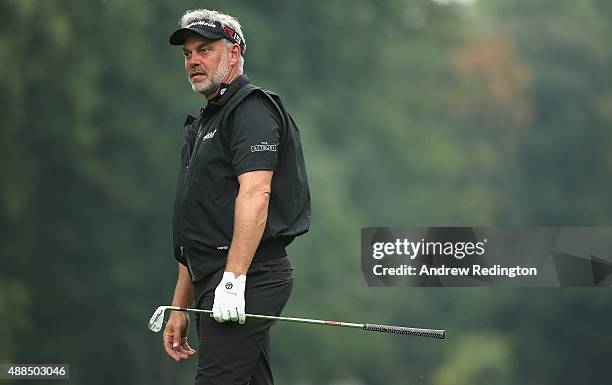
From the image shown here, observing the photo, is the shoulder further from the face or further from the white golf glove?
the white golf glove

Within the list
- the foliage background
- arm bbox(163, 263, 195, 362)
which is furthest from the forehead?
the foliage background

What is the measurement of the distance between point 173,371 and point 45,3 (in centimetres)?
531

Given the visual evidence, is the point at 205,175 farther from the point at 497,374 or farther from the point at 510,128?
the point at 510,128

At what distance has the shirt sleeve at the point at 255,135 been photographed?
4.04 meters

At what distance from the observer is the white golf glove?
13.0ft

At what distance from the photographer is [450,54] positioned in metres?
23.8

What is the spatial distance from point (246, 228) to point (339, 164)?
56.2 ft

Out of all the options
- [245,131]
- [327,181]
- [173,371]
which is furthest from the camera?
[327,181]

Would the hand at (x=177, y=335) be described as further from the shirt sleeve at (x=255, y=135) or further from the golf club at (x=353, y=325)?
the shirt sleeve at (x=255, y=135)

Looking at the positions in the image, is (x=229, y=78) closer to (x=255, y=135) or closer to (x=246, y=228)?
(x=255, y=135)

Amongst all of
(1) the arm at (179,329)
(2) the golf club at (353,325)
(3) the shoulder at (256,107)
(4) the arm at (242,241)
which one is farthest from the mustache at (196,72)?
(2) the golf club at (353,325)

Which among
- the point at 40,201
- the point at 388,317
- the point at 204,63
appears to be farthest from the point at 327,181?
the point at 204,63

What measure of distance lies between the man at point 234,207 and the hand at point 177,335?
253 mm

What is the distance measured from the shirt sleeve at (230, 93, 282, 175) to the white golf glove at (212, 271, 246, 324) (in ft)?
1.20
